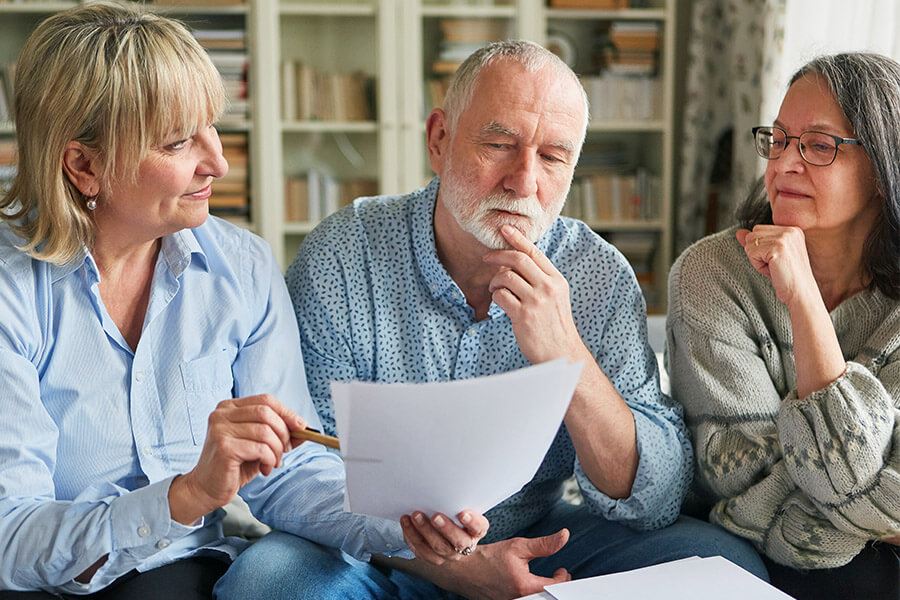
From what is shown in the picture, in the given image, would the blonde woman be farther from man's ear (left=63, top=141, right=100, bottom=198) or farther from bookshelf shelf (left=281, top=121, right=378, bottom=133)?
bookshelf shelf (left=281, top=121, right=378, bottom=133)

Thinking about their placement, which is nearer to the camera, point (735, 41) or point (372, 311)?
point (372, 311)

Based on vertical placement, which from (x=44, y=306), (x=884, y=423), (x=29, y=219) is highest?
(x=29, y=219)

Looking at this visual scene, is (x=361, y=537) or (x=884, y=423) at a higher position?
(x=884, y=423)

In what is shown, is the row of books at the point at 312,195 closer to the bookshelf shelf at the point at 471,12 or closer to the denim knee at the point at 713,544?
the bookshelf shelf at the point at 471,12

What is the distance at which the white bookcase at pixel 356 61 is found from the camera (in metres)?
3.81

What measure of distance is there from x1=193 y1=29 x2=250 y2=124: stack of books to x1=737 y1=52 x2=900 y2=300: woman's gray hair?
8.72 feet

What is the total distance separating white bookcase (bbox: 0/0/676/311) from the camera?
150 inches

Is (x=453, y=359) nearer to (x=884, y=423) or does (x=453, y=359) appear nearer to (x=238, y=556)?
(x=238, y=556)

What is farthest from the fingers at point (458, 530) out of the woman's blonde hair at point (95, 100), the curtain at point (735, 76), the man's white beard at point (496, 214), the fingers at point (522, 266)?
the curtain at point (735, 76)

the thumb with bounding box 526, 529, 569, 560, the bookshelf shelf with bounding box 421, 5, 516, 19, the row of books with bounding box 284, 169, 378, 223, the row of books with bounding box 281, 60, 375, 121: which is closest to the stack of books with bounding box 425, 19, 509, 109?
the bookshelf shelf with bounding box 421, 5, 516, 19

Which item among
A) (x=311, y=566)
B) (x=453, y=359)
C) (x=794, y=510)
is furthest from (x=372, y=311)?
(x=794, y=510)

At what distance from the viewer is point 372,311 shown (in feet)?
5.26

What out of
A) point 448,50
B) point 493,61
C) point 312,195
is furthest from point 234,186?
Answer: point 493,61

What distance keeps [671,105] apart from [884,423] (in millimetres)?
2849
